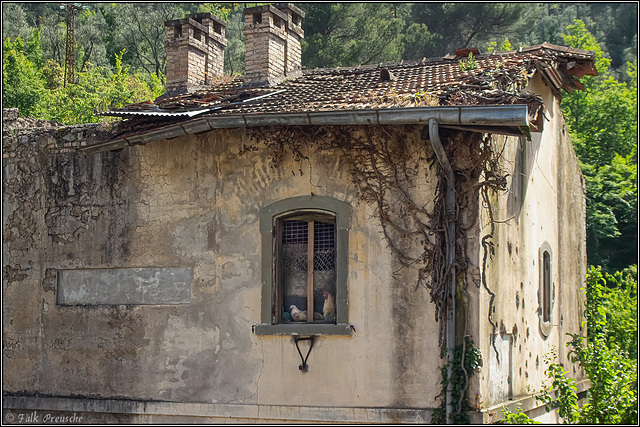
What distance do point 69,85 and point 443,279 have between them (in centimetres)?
2750

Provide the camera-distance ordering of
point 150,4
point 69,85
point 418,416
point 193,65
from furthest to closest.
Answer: point 150,4, point 69,85, point 193,65, point 418,416

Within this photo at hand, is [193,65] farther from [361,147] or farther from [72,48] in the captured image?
[72,48]

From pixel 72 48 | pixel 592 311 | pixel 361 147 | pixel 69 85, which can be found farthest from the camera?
pixel 72 48

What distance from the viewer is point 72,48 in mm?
37781

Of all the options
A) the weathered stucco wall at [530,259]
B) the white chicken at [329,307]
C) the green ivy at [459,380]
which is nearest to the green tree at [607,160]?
the weathered stucco wall at [530,259]

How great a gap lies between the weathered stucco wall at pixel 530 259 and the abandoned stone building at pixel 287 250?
0.07 m

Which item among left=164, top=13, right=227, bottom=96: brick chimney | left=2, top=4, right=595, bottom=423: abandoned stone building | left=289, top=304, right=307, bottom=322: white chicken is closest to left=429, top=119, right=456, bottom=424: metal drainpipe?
left=2, top=4, right=595, bottom=423: abandoned stone building

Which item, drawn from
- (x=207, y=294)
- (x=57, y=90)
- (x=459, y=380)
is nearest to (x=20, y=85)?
(x=57, y=90)

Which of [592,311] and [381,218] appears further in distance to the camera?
[592,311]

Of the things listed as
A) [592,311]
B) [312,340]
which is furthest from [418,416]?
[592,311]

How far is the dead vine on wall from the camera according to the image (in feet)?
36.3

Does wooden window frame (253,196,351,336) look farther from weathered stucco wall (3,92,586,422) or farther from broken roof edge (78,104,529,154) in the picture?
broken roof edge (78,104,529,154)

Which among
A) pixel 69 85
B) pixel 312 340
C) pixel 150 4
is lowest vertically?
pixel 312 340

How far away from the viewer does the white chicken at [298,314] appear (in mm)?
11805
